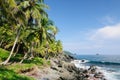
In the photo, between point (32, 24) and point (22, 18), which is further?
point (32, 24)

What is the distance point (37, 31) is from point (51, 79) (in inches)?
383

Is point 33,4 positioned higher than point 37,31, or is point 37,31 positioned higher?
point 33,4

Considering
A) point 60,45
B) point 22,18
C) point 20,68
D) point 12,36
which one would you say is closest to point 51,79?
point 20,68

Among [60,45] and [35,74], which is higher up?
[60,45]

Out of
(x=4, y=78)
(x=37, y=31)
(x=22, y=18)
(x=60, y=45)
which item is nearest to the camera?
(x=4, y=78)

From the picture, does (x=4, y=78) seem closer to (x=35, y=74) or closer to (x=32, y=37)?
(x=35, y=74)

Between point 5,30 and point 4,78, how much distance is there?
34295mm

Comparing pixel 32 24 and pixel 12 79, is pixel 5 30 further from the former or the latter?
pixel 12 79

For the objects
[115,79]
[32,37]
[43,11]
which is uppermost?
[43,11]

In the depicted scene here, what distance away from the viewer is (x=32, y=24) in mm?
40031

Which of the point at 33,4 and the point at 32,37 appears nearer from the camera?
the point at 33,4

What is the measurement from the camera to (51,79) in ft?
117

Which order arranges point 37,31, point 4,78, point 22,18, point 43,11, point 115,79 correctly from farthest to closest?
point 115,79 < point 37,31 < point 43,11 < point 22,18 < point 4,78

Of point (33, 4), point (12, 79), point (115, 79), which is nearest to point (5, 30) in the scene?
point (33, 4)
